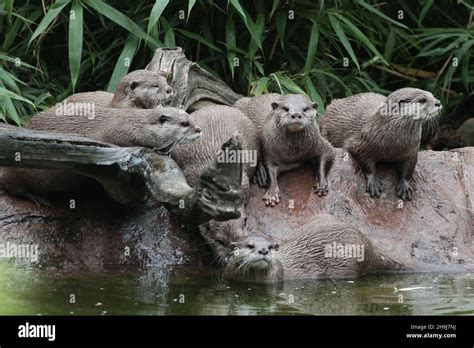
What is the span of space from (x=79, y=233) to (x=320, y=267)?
3.24 feet

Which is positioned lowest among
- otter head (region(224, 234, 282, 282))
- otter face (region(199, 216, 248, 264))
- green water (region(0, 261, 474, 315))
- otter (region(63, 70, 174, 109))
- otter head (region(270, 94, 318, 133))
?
green water (region(0, 261, 474, 315))

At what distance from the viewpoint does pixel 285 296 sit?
4250 millimetres

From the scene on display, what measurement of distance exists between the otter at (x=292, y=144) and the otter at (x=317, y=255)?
1.23ft

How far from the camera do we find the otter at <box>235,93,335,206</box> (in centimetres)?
504

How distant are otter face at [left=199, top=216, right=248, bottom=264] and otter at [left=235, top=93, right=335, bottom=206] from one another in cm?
38

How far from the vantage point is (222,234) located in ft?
15.3

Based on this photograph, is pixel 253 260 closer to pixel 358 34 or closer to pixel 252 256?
pixel 252 256

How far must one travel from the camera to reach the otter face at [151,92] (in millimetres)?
5055

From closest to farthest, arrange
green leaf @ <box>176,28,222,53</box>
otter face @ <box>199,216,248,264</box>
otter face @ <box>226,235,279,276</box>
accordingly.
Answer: otter face @ <box>226,235,279,276</box>, otter face @ <box>199,216,248,264</box>, green leaf @ <box>176,28,222,53</box>

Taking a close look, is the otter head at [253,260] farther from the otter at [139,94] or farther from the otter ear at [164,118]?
the otter at [139,94]

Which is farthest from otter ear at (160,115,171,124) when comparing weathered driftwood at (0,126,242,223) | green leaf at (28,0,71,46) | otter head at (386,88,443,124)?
green leaf at (28,0,71,46)

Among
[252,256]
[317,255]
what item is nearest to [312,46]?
[317,255]

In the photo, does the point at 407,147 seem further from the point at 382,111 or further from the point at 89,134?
the point at 89,134

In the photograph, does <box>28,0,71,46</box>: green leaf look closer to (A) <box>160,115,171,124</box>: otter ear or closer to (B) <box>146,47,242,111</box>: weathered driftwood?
(B) <box>146,47,242,111</box>: weathered driftwood
